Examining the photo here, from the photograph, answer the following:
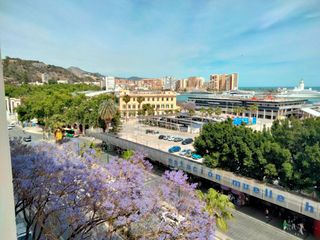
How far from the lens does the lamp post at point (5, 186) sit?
2.90ft

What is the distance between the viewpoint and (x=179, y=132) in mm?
23234

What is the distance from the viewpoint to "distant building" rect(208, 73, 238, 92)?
245 ft

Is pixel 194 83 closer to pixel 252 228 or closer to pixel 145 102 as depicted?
pixel 145 102

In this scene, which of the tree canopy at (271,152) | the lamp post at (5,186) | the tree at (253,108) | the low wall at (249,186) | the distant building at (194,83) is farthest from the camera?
the distant building at (194,83)

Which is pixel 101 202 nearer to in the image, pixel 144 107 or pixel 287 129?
pixel 287 129

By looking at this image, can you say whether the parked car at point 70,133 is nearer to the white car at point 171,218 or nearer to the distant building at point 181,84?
the white car at point 171,218

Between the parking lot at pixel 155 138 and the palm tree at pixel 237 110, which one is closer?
the parking lot at pixel 155 138

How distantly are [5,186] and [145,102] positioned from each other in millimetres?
33618

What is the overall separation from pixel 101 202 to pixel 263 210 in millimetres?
7098

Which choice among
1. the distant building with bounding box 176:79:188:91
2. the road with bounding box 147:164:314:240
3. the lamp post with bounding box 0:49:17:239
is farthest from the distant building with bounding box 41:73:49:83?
the distant building with bounding box 176:79:188:91

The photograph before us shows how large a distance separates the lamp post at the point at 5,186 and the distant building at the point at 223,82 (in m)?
78.3

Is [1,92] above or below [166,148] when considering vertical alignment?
above

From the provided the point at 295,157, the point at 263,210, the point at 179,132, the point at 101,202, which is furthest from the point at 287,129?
the point at 179,132

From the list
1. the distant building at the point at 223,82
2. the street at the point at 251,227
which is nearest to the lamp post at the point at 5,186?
the street at the point at 251,227
